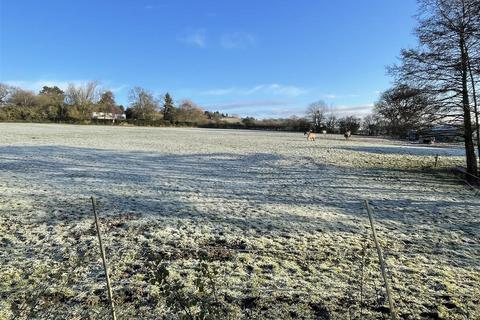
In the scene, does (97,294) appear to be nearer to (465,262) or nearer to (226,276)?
(226,276)

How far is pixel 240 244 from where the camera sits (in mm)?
6152

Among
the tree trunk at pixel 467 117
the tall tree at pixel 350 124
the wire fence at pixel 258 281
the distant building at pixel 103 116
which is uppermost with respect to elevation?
the distant building at pixel 103 116

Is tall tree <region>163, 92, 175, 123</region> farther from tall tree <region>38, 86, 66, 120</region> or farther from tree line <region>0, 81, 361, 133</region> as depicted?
tall tree <region>38, 86, 66, 120</region>

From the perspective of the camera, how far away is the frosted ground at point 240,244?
163 inches

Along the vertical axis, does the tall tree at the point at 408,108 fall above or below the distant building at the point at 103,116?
below

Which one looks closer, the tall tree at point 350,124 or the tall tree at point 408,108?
the tall tree at point 408,108

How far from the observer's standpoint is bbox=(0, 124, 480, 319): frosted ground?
4.14 meters

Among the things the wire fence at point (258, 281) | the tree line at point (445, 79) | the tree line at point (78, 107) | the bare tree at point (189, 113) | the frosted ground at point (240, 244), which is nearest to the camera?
the wire fence at point (258, 281)

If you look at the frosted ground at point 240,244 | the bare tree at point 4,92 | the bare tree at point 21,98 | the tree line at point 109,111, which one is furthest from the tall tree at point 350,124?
the bare tree at point 4,92

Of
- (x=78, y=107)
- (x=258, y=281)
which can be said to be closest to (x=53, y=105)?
(x=78, y=107)

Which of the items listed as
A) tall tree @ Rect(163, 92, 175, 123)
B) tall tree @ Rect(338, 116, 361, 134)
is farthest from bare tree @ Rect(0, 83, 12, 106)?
tall tree @ Rect(338, 116, 361, 134)

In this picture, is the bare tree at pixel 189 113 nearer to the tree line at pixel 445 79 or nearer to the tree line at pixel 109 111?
the tree line at pixel 109 111

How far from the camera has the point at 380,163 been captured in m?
20.3

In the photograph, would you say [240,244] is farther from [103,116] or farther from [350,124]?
[103,116]
